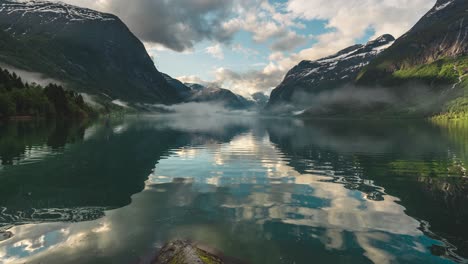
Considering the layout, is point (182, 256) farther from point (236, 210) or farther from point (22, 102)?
point (22, 102)

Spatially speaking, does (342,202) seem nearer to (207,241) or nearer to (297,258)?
(297,258)

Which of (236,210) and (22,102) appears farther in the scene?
(22,102)

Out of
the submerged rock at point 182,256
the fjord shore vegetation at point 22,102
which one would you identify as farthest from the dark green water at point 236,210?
the fjord shore vegetation at point 22,102

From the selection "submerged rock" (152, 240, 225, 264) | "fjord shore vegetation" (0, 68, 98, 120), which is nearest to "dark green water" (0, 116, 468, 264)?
"submerged rock" (152, 240, 225, 264)

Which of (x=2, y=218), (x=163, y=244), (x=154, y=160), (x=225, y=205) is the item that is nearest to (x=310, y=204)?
(x=225, y=205)

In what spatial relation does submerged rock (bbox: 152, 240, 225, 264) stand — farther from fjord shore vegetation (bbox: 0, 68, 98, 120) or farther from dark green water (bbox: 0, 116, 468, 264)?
fjord shore vegetation (bbox: 0, 68, 98, 120)

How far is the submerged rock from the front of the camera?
52.2 ft

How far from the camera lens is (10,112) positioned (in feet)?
537

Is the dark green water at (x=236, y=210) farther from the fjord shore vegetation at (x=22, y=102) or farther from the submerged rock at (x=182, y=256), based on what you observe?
the fjord shore vegetation at (x=22, y=102)

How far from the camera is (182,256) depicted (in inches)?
647

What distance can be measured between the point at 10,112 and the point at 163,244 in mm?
185309

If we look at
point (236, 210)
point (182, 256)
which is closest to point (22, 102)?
point (236, 210)

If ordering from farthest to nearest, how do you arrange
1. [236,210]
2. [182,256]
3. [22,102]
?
[22,102] → [236,210] → [182,256]

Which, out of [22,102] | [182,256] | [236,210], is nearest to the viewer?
[182,256]
